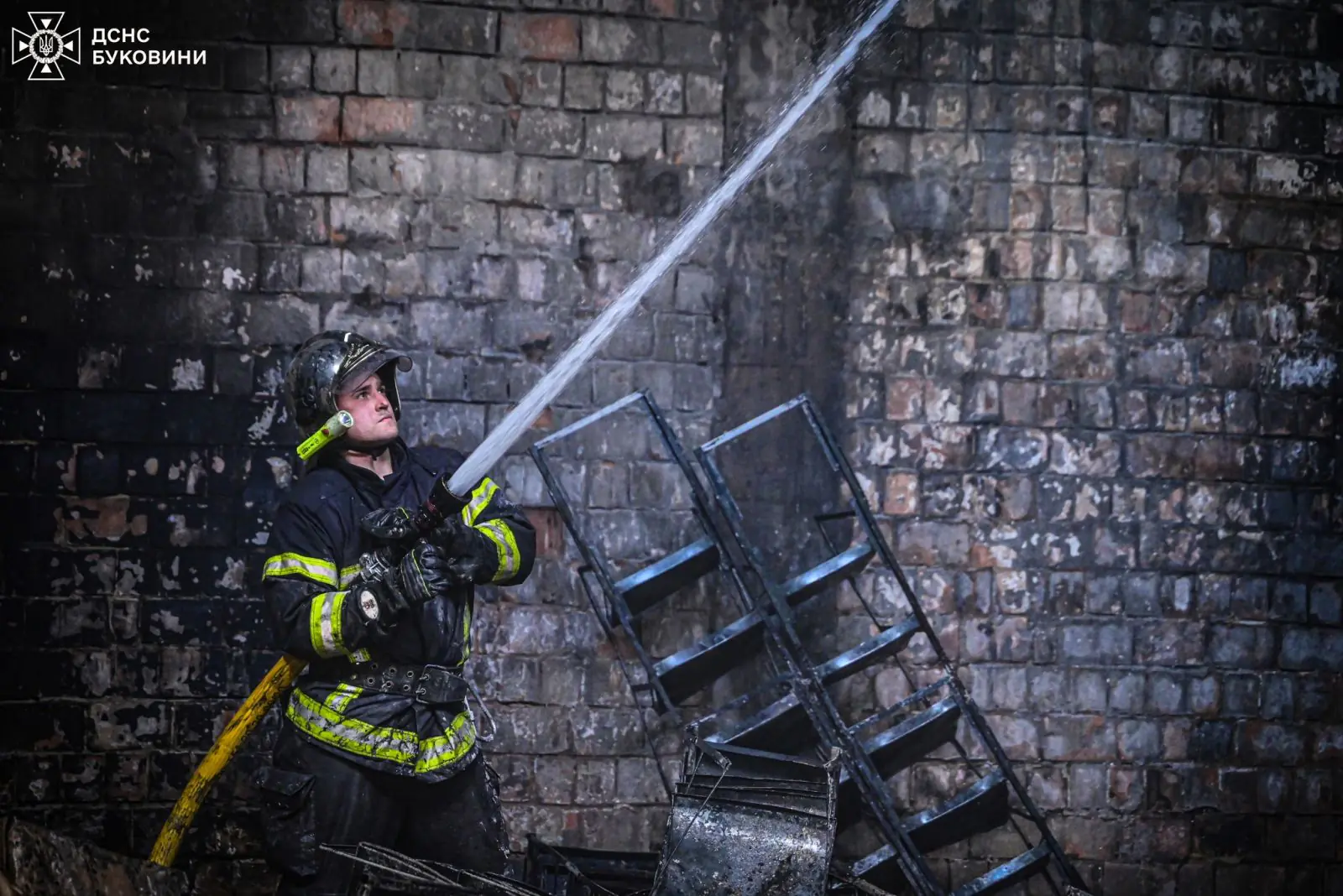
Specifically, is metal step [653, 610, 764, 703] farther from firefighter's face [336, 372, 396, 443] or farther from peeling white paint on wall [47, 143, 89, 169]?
peeling white paint on wall [47, 143, 89, 169]

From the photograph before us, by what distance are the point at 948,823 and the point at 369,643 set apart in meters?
2.67

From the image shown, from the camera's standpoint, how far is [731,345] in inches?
216

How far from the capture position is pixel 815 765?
3.98 metres

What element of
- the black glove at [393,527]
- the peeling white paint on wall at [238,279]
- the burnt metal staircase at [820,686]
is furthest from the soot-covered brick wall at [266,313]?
the black glove at [393,527]

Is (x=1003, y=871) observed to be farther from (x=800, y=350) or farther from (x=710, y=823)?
(x=800, y=350)

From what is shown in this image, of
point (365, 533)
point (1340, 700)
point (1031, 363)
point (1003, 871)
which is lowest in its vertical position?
point (1003, 871)

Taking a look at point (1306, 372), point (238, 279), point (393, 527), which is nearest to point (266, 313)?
point (238, 279)

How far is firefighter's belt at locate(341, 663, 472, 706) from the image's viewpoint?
3.93 metres

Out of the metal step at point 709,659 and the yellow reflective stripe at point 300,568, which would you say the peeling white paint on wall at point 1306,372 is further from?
the yellow reflective stripe at point 300,568

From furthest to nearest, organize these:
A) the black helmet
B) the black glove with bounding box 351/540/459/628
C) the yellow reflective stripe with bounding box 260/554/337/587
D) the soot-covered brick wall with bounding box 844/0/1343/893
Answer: the soot-covered brick wall with bounding box 844/0/1343/893 < the black helmet < the yellow reflective stripe with bounding box 260/554/337/587 < the black glove with bounding box 351/540/459/628

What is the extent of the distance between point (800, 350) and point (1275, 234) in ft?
8.05

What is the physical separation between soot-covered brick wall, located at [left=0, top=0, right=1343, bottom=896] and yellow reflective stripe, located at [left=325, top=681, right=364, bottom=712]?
4.83 feet

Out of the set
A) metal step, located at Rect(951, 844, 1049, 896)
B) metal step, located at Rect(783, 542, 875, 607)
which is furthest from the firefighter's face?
metal step, located at Rect(951, 844, 1049, 896)

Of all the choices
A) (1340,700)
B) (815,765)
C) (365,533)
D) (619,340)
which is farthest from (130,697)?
(1340,700)
